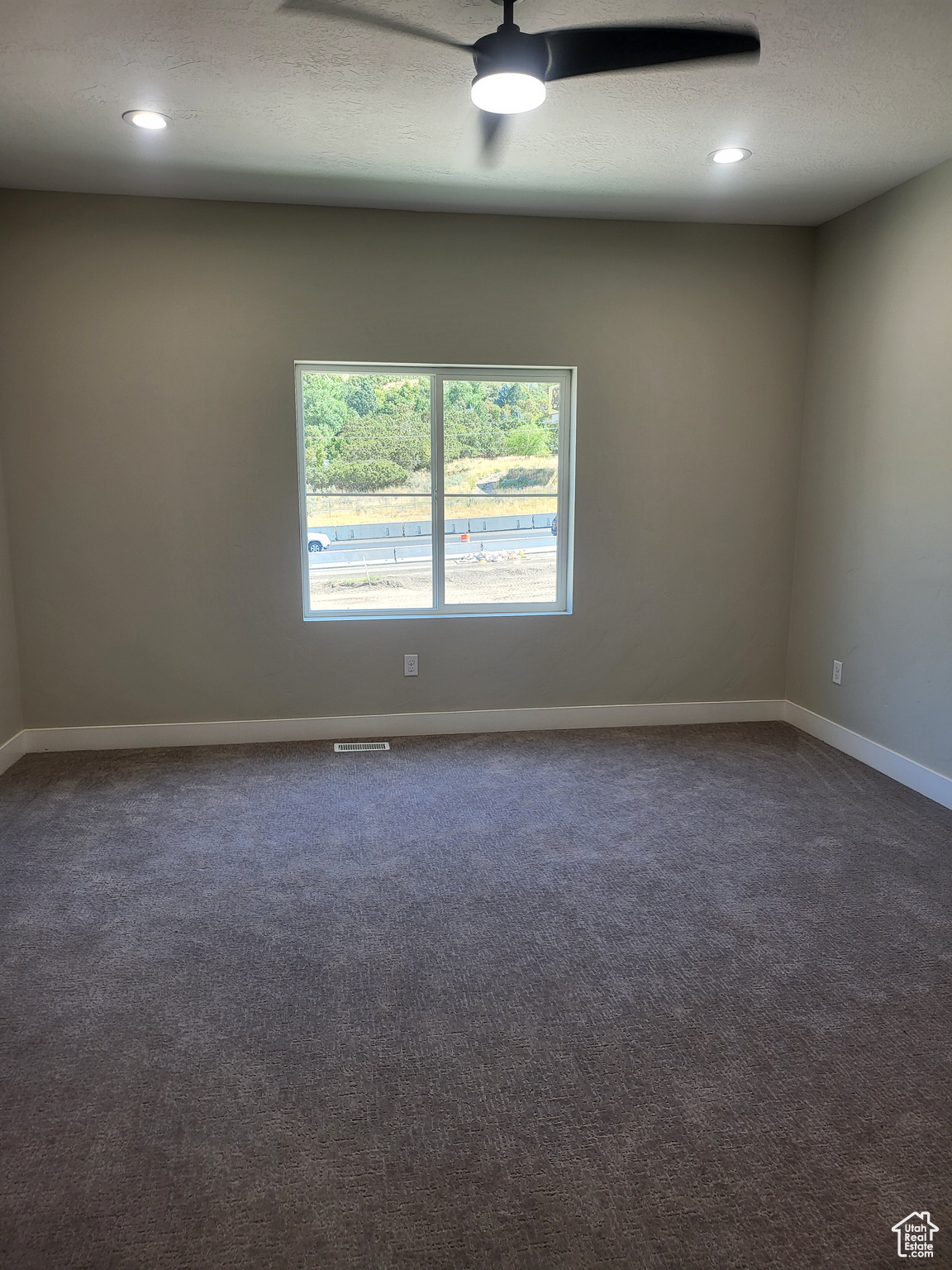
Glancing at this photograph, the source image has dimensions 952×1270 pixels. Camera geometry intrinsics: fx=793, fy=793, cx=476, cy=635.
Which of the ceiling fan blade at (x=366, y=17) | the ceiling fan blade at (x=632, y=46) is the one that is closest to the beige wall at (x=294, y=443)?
the ceiling fan blade at (x=366, y=17)

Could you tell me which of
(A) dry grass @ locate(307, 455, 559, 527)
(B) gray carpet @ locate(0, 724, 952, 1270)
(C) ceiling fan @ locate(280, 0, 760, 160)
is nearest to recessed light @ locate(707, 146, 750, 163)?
(C) ceiling fan @ locate(280, 0, 760, 160)

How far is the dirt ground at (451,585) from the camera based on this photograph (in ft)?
14.3

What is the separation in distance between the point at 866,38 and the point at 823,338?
2.05 metres

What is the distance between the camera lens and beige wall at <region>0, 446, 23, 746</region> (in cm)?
389

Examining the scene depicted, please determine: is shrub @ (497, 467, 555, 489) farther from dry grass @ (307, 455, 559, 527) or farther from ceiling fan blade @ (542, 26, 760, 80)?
ceiling fan blade @ (542, 26, 760, 80)

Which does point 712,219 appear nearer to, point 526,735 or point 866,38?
point 866,38

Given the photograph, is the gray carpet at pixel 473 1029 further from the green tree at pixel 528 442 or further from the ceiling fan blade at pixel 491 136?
the ceiling fan blade at pixel 491 136

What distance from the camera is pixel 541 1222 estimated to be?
1.49 meters

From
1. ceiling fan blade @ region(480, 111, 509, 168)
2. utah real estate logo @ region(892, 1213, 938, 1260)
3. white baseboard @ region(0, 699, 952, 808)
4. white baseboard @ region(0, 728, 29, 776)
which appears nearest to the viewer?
utah real estate logo @ region(892, 1213, 938, 1260)

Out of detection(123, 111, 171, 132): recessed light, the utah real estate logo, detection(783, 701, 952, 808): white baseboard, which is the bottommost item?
the utah real estate logo

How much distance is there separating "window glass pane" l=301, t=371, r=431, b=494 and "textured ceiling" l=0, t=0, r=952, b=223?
877 millimetres

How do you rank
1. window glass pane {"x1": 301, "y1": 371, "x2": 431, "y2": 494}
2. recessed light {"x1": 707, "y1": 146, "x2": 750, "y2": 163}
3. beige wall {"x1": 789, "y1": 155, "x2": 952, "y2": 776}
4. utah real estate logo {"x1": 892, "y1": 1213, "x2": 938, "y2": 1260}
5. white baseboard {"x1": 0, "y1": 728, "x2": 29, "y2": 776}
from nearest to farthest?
utah real estate logo {"x1": 892, "y1": 1213, "x2": 938, "y2": 1260}, recessed light {"x1": 707, "y1": 146, "x2": 750, "y2": 163}, beige wall {"x1": 789, "y1": 155, "x2": 952, "y2": 776}, white baseboard {"x1": 0, "y1": 728, "x2": 29, "y2": 776}, window glass pane {"x1": 301, "y1": 371, "x2": 431, "y2": 494}

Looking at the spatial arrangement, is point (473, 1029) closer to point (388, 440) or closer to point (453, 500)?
point (453, 500)

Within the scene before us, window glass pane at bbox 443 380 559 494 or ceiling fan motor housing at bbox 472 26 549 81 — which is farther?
window glass pane at bbox 443 380 559 494
